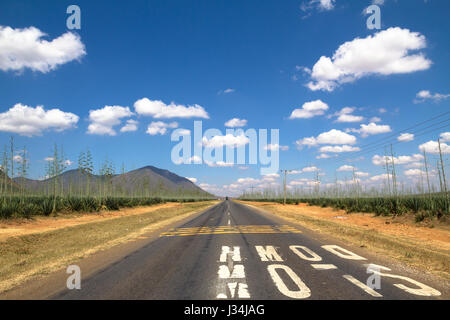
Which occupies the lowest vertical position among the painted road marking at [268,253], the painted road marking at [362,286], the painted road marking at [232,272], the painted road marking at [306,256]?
the painted road marking at [306,256]

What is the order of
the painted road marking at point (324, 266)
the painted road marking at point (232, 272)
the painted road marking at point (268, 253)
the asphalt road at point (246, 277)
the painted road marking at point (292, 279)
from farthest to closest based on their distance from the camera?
the painted road marking at point (268, 253), the painted road marking at point (324, 266), the painted road marking at point (232, 272), the asphalt road at point (246, 277), the painted road marking at point (292, 279)

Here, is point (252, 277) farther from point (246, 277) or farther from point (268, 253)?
point (268, 253)

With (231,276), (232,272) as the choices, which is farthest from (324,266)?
(231,276)

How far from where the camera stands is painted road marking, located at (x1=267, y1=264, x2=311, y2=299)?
15.3 feet

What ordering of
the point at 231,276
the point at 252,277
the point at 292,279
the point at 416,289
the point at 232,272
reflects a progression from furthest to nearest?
the point at 232,272 → the point at 231,276 → the point at 252,277 → the point at 292,279 → the point at 416,289

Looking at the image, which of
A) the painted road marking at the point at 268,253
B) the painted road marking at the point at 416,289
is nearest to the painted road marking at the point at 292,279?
the painted road marking at the point at 268,253

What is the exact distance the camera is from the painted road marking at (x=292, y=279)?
465 centimetres

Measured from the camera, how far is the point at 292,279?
18.2 ft

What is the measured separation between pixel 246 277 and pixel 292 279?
0.98 metres

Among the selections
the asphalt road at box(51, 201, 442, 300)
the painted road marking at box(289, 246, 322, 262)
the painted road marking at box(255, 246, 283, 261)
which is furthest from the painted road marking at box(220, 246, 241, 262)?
the painted road marking at box(289, 246, 322, 262)

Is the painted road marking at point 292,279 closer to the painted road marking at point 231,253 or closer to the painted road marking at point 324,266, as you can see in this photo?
the painted road marking at point 324,266

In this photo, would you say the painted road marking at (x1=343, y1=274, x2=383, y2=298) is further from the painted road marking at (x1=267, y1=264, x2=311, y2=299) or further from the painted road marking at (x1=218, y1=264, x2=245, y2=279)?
the painted road marking at (x1=218, y1=264, x2=245, y2=279)
